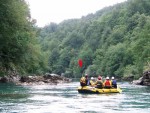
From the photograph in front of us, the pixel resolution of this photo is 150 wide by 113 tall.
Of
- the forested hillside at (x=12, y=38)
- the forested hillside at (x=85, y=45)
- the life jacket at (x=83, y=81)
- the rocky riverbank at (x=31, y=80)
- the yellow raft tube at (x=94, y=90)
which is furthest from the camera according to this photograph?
the rocky riverbank at (x=31, y=80)

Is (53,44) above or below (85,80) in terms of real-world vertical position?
above

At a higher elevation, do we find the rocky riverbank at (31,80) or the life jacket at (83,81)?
the rocky riverbank at (31,80)

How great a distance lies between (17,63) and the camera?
32.9 metres

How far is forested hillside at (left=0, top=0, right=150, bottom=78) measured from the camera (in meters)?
31.8

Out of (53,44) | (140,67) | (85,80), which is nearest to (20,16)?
(85,80)

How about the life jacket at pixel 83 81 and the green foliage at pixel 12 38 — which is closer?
the green foliage at pixel 12 38

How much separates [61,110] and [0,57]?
12.6m

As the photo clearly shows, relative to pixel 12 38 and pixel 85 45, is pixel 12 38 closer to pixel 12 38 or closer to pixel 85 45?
pixel 12 38

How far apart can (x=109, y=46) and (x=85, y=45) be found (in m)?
29.8

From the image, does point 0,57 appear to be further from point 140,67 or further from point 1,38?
point 140,67

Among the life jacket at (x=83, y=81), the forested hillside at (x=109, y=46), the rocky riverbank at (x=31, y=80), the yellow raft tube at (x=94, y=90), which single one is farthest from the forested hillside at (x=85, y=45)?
the yellow raft tube at (x=94, y=90)

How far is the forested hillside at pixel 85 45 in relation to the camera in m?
31.8

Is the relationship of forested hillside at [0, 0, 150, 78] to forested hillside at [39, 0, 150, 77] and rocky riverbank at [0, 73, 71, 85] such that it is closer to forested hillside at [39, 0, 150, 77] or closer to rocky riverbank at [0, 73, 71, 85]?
forested hillside at [39, 0, 150, 77]

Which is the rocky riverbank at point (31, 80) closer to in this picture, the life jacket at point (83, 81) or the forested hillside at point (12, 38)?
the life jacket at point (83, 81)
